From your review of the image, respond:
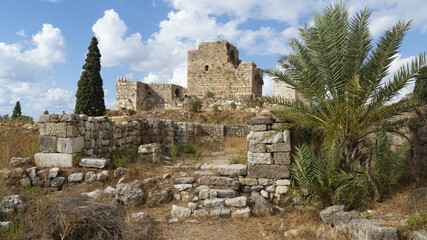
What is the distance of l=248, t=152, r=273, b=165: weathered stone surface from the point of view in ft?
20.4

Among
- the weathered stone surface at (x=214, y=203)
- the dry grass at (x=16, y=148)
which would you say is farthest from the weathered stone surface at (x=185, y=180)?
the dry grass at (x=16, y=148)

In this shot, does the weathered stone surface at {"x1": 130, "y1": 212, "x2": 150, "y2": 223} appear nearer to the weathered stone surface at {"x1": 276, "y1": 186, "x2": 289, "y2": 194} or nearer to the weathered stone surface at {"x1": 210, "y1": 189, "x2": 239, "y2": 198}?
the weathered stone surface at {"x1": 210, "y1": 189, "x2": 239, "y2": 198}

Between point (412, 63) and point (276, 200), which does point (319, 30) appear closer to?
point (412, 63)

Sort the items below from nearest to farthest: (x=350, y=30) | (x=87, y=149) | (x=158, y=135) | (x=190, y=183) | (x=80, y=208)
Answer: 1. (x=80, y=208)
2. (x=350, y=30)
3. (x=190, y=183)
4. (x=87, y=149)
5. (x=158, y=135)

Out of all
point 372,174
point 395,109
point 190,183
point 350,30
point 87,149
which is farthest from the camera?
point 87,149

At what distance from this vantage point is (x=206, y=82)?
29.8m

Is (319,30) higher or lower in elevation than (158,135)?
higher

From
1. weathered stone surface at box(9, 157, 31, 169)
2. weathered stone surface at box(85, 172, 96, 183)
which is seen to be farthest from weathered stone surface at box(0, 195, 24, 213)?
weathered stone surface at box(9, 157, 31, 169)

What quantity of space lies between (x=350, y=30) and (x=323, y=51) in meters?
0.85

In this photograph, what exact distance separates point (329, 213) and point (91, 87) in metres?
17.0

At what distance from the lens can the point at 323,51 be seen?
5797 millimetres

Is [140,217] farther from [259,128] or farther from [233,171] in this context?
[259,128]

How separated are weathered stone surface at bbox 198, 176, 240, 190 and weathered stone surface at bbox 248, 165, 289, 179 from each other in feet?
1.35

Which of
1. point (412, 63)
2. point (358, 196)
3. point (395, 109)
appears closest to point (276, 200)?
point (358, 196)
